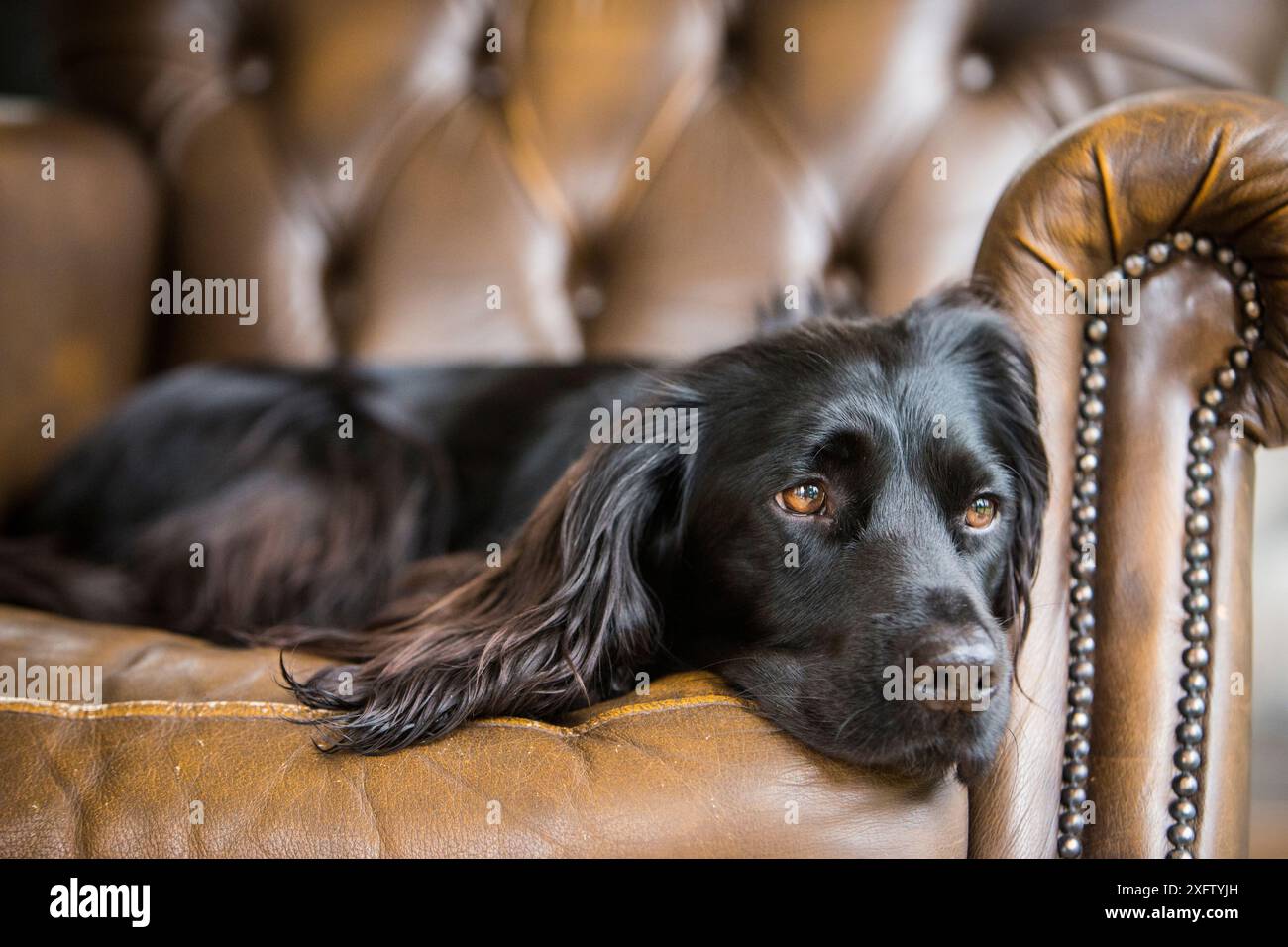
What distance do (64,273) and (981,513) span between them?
1.62 meters

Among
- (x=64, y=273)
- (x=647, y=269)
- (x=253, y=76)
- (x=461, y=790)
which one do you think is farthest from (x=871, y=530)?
(x=253, y=76)

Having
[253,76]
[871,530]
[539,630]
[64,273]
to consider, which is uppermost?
[253,76]

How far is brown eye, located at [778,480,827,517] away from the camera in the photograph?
1.11 meters

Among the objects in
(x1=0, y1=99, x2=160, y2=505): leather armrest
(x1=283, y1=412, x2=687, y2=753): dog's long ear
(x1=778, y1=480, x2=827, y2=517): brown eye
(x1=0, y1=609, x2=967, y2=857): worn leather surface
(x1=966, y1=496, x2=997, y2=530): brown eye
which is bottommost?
(x1=0, y1=609, x2=967, y2=857): worn leather surface

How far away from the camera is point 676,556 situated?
1.24 m

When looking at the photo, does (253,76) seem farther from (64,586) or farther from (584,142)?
(64,586)

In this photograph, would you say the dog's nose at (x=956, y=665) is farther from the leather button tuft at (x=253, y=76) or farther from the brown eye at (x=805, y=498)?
the leather button tuft at (x=253, y=76)

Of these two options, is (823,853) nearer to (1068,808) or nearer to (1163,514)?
(1068,808)

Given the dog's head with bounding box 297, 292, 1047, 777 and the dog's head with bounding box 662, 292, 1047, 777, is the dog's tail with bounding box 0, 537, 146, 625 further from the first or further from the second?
the dog's head with bounding box 662, 292, 1047, 777

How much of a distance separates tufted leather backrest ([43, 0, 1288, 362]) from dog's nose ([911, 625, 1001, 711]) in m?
1.11

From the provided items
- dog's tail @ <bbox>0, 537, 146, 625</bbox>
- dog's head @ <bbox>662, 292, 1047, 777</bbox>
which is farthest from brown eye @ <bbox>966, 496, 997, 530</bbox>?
dog's tail @ <bbox>0, 537, 146, 625</bbox>

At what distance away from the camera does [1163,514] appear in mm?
1068
